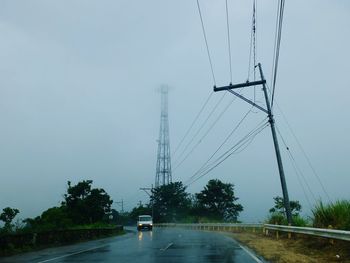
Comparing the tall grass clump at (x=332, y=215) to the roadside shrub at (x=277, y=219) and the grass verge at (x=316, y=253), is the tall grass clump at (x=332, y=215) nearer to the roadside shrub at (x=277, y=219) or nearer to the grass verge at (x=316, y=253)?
the grass verge at (x=316, y=253)

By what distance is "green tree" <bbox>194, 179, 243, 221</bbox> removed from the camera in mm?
111562

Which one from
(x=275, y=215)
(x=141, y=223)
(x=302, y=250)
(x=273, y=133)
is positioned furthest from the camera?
(x=141, y=223)

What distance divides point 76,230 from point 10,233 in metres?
10.6

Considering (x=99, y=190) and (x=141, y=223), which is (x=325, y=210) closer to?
(x=141, y=223)

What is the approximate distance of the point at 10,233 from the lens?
24.5 m

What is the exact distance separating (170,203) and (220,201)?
14951 mm

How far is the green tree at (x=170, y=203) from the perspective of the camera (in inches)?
4742

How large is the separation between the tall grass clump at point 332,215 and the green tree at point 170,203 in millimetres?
95366

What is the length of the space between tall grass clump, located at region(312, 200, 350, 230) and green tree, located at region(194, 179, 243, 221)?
87604 millimetres

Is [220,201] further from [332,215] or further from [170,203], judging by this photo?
[332,215]

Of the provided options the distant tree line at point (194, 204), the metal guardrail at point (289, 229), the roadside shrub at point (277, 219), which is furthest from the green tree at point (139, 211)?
the roadside shrub at point (277, 219)

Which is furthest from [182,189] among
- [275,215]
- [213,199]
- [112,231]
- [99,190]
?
[275,215]

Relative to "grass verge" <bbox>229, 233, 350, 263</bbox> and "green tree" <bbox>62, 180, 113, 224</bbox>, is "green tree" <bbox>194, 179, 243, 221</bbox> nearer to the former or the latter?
"green tree" <bbox>62, 180, 113, 224</bbox>

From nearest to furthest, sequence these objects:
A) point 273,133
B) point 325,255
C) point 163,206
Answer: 1. point 325,255
2. point 273,133
3. point 163,206
